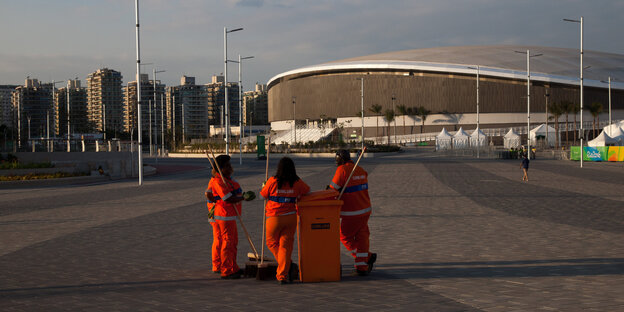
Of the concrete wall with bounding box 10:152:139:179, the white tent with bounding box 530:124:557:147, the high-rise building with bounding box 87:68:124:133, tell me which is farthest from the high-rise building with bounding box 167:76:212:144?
the concrete wall with bounding box 10:152:139:179

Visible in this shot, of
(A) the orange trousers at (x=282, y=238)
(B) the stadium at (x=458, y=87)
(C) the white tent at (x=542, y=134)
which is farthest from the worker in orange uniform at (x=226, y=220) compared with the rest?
(B) the stadium at (x=458, y=87)

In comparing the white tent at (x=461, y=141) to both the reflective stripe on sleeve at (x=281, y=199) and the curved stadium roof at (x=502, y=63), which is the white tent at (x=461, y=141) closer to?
the curved stadium roof at (x=502, y=63)

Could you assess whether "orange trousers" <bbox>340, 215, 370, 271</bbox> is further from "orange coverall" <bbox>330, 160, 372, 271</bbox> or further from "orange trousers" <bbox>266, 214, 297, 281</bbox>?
"orange trousers" <bbox>266, 214, 297, 281</bbox>

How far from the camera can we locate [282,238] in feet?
23.6

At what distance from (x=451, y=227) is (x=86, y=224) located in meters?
7.45

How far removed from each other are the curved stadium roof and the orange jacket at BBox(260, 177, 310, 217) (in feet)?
324

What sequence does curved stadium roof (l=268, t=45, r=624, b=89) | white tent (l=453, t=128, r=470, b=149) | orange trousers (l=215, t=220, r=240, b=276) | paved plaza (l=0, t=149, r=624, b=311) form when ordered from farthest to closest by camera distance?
1. curved stadium roof (l=268, t=45, r=624, b=89)
2. white tent (l=453, t=128, r=470, b=149)
3. orange trousers (l=215, t=220, r=240, b=276)
4. paved plaza (l=0, t=149, r=624, b=311)

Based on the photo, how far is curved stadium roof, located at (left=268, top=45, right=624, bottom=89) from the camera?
333 feet

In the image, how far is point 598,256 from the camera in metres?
8.61

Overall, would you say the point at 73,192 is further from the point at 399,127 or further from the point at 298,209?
the point at 399,127

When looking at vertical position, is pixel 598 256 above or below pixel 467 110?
below

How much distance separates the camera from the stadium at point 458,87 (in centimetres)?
10388

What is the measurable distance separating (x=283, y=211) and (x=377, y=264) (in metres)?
1.77

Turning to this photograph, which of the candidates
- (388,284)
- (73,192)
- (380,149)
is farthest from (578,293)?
(380,149)
